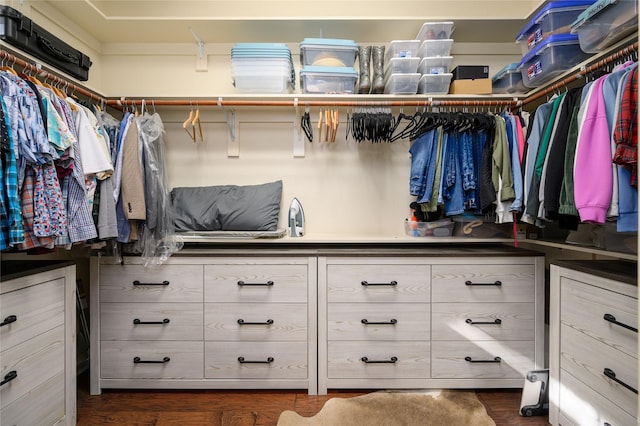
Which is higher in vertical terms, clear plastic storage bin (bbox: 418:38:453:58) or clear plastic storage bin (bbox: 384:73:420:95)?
clear plastic storage bin (bbox: 418:38:453:58)

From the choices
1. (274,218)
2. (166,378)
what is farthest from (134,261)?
(274,218)

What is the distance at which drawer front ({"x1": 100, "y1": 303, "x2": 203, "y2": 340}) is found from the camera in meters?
1.84

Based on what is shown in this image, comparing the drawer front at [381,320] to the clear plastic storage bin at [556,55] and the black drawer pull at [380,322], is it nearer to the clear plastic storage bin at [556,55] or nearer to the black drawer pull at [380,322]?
the black drawer pull at [380,322]

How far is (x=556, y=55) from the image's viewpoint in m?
1.64

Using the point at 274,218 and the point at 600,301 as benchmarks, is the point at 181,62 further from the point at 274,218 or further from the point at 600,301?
the point at 600,301

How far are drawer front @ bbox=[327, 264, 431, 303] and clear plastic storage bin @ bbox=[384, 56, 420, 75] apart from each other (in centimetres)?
117

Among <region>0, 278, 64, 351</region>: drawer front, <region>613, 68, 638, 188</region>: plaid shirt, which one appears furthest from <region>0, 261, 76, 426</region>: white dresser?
<region>613, 68, 638, 188</region>: plaid shirt

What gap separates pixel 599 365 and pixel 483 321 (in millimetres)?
562

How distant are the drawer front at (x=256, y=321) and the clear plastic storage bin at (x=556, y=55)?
178 centimetres

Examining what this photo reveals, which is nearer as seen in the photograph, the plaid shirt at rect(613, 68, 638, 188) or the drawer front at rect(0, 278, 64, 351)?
the plaid shirt at rect(613, 68, 638, 188)

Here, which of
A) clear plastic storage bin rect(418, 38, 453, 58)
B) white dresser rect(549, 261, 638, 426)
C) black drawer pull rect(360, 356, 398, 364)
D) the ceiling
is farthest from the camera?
the ceiling

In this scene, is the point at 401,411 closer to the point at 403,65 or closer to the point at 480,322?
the point at 480,322

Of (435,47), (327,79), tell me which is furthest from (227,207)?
(435,47)

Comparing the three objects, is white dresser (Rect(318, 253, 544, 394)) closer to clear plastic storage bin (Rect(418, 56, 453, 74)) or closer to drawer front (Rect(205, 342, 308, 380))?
drawer front (Rect(205, 342, 308, 380))
